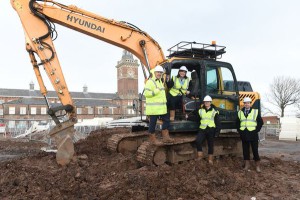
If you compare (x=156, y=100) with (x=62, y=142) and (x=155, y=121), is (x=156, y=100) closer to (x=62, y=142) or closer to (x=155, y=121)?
(x=155, y=121)

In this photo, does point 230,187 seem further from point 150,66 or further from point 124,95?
point 124,95

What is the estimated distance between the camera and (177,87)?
7430 millimetres

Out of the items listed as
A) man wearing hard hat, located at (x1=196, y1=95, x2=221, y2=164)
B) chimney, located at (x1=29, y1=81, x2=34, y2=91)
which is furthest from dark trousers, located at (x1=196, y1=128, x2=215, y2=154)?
Result: chimney, located at (x1=29, y1=81, x2=34, y2=91)

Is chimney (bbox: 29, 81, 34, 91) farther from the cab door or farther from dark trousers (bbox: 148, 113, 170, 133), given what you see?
dark trousers (bbox: 148, 113, 170, 133)

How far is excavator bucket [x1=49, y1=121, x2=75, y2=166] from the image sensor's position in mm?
7102

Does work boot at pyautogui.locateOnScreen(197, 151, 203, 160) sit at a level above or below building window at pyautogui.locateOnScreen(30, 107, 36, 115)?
below

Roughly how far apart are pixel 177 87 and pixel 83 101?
73.3 m

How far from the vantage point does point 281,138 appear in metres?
23.5

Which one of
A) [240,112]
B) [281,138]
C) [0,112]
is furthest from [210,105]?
[0,112]

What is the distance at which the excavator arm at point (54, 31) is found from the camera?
7.18 meters

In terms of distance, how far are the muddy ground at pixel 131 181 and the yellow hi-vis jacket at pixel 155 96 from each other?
1268 mm

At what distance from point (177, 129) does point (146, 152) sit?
1136 mm

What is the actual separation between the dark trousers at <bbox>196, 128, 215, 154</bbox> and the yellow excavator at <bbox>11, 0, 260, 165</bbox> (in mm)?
189

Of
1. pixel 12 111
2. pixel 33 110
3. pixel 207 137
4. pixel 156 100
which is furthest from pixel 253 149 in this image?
pixel 33 110
